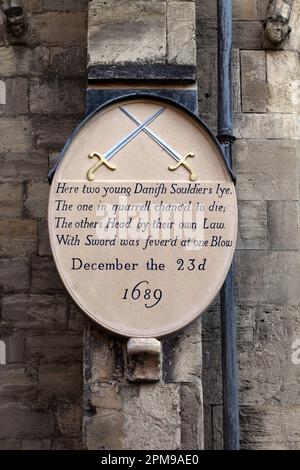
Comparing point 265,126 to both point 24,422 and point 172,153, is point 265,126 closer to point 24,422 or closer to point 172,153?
point 172,153

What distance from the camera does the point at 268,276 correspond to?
14.9 feet

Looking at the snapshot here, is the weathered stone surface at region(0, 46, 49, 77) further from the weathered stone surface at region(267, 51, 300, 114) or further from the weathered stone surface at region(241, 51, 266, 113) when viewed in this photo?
the weathered stone surface at region(267, 51, 300, 114)

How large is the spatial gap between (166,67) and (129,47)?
21cm

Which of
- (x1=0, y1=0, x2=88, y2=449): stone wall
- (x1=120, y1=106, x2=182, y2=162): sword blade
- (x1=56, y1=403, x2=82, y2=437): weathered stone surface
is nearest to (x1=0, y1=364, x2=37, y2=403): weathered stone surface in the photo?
(x1=0, y1=0, x2=88, y2=449): stone wall

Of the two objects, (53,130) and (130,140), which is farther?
(53,130)

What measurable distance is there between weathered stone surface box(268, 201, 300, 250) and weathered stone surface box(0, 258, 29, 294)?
131 centimetres

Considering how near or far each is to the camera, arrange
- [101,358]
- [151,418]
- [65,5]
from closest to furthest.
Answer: [151,418] < [101,358] < [65,5]

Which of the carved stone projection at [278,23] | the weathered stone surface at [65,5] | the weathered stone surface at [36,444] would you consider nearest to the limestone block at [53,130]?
the weathered stone surface at [65,5]

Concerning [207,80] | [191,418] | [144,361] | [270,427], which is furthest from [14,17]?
[270,427]

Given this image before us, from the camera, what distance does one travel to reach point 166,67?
4.14 metres

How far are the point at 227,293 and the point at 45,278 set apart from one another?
0.99 m

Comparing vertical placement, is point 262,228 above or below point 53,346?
above

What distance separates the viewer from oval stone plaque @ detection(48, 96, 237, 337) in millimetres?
3832

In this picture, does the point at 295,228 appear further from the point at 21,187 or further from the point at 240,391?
the point at 21,187
